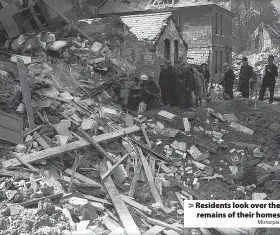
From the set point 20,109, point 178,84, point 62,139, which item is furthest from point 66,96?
point 178,84

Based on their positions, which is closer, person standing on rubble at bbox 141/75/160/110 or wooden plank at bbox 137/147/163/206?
wooden plank at bbox 137/147/163/206

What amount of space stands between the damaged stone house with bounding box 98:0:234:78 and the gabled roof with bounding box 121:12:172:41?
22.4 feet

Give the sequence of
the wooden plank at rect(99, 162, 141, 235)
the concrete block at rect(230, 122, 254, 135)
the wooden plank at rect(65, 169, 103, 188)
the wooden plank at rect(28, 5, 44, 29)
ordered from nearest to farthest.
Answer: the wooden plank at rect(99, 162, 141, 235) → the wooden plank at rect(65, 169, 103, 188) → the concrete block at rect(230, 122, 254, 135) → the wooden plank at rect(28, 5, 44, 29)

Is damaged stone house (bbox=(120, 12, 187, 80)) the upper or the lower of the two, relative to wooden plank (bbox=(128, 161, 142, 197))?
upper

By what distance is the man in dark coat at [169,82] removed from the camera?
491 inches

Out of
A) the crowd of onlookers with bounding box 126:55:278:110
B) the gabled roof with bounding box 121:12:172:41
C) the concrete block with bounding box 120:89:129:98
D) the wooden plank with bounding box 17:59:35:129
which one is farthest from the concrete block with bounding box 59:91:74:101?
the gabled roof with bounding box 121:12:172:41

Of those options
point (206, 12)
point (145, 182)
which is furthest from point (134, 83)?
point (206, 12)

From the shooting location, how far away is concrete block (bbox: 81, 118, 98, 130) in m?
9.19

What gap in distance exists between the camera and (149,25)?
18859 millimetres

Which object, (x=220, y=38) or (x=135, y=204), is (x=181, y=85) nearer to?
(x=135, y=204)

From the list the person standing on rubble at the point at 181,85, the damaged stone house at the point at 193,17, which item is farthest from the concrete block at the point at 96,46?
the damaged stone house at the point at 193,17

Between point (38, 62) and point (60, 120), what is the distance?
371cm

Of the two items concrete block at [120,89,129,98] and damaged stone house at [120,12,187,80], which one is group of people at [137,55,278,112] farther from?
damaged stone house at [120,12,187,80]

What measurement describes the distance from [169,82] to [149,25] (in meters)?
7.35
